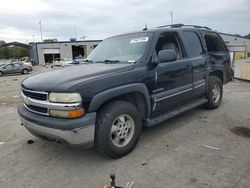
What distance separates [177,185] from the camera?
2.95 m

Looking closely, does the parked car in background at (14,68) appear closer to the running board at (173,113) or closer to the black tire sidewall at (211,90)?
the black tire sidewall at (211,90)

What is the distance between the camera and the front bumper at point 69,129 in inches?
123

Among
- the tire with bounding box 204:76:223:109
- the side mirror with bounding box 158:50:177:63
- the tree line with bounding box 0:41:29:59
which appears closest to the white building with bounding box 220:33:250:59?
the tire with bounding box 204:76:223:109

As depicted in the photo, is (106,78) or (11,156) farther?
(11,156)

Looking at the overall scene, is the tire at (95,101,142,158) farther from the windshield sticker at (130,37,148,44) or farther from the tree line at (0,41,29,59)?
the tree line at (0,41,29,59)

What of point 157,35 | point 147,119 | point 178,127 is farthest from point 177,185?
point 157,35

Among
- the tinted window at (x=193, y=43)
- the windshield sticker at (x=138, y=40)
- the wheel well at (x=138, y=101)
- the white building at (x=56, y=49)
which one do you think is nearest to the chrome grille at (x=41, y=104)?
the wheel well at (x=138, y=101)

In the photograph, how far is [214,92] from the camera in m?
6.09

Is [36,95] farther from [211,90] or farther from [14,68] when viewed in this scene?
[14,68]

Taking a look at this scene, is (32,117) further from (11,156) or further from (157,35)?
(157,35)

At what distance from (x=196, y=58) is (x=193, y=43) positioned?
364 mm

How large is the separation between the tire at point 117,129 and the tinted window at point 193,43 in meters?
2.16

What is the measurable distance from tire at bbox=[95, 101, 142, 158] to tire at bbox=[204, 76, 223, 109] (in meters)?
2.62

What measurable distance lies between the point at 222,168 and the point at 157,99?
1483 mm
